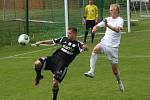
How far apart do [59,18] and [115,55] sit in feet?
68.5

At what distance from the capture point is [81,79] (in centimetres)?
1504

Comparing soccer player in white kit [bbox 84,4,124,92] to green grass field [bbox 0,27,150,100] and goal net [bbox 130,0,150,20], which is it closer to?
green grass field [bbox 0,27,150,100]

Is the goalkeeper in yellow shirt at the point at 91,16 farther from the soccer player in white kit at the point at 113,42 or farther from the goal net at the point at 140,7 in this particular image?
the goal net at the point at 140,7

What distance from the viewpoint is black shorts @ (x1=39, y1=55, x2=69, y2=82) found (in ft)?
36.5

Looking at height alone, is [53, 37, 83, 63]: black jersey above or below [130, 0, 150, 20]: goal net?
below

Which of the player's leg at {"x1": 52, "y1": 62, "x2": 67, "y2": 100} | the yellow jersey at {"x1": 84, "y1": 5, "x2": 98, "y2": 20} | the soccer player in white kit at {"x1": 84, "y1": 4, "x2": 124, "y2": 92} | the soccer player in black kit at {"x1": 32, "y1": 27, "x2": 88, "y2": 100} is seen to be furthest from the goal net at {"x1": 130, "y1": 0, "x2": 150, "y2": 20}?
the player's leg at {"x1": 52, "y1": 62, "x2": 67, "y2": 100}

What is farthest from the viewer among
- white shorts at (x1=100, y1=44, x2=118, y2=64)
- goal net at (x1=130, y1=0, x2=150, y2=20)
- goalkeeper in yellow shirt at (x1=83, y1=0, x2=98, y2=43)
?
goal net at (x1=130, y1=0, x2=150, y2=20)

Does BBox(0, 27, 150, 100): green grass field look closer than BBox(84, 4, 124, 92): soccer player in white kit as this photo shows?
Yes

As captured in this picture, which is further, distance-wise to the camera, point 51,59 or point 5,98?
point 5,98

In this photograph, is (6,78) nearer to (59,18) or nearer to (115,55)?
(115,55)

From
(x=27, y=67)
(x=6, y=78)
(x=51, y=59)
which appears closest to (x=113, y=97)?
(x=51, y=59)

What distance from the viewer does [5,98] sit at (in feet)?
40.4

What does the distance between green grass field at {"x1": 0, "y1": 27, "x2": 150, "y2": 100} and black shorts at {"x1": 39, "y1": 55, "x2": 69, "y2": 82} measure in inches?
47.5

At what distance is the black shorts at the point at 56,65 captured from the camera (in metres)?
11.1
